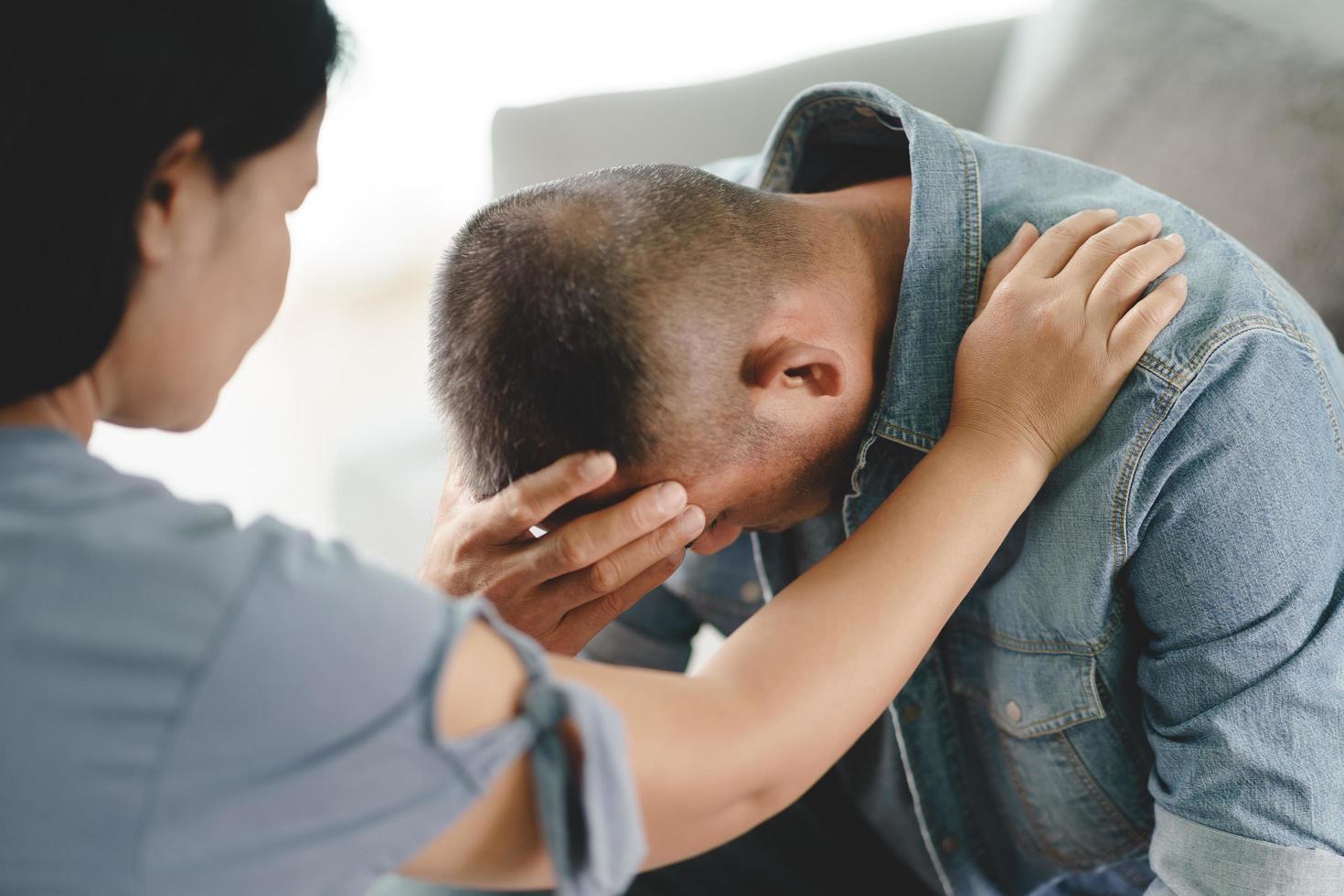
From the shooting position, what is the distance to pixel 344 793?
507 millimetres

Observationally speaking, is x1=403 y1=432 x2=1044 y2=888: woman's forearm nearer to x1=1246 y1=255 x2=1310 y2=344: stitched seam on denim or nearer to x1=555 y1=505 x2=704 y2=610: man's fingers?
x1=555 y1=505 x2=704 y2=610: man's fingers

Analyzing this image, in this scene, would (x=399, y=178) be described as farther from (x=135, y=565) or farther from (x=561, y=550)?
(x=135, y=565)

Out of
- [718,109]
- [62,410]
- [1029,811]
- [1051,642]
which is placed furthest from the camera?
[718,109]

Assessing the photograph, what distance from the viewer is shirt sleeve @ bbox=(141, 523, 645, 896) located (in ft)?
1.60

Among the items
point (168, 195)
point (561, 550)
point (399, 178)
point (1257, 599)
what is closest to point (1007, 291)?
point (1257, 599)

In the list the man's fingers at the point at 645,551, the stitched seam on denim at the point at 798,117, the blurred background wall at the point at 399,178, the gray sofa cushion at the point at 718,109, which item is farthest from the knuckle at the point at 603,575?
the blurred background wall at the point at 399,178

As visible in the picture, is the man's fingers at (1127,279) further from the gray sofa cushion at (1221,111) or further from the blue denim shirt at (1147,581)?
the gray sofa cushion at (1221,111)

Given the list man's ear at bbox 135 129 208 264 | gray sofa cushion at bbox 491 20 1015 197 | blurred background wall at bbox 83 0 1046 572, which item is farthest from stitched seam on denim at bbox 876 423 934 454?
blurred background wall at bbox 83 0 1046 572

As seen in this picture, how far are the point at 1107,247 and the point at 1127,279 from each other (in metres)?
0.04

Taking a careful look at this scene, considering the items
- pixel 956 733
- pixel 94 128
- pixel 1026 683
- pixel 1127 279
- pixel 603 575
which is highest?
pixel 94 128

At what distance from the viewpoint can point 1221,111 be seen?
1.04m

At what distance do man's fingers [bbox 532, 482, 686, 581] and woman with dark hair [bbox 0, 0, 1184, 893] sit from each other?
0.49ft

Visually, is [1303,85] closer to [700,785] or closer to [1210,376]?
[1210,376]

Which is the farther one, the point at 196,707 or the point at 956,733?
the point at 956,733
